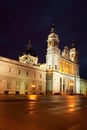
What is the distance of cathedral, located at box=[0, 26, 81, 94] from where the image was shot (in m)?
48.6

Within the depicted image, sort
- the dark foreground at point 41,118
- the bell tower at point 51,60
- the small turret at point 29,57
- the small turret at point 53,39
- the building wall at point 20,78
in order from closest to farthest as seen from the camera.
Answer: the dark foreground at point 41,118
the building wall at point 20,78
the bell tower at point 51,60
the small turret at point 53,39
the small turret at point 29,57

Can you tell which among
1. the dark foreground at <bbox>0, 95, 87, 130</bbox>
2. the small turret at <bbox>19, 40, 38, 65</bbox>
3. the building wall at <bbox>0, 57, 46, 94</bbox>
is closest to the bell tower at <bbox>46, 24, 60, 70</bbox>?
the building wall at <bbox>0, 57, 46, 94</bbox>

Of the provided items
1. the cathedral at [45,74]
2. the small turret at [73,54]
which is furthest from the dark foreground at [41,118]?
the small turret at [73,54]

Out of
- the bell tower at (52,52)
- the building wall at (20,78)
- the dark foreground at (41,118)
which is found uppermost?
the bell tower at (52,52)

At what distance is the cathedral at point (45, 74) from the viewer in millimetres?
48562

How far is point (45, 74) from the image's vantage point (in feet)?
210

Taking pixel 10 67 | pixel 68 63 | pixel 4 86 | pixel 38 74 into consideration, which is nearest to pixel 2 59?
pixel 10 67

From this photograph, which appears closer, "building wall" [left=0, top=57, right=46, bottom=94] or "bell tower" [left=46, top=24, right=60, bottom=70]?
"building wall" [left=0, top=57, right=46, bottom=94]

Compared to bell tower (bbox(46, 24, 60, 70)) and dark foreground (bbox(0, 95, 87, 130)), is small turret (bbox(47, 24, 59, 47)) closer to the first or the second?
bell tower (bbox(46, 24, 60, 70))

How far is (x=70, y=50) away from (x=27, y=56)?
23.4m

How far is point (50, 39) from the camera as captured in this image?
70812mm

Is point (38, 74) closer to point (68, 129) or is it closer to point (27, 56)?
point (27, 56)

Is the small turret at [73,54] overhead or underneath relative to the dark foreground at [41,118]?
overhead

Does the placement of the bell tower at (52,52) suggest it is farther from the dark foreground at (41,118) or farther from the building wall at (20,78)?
the dark foreground at (41,118)
